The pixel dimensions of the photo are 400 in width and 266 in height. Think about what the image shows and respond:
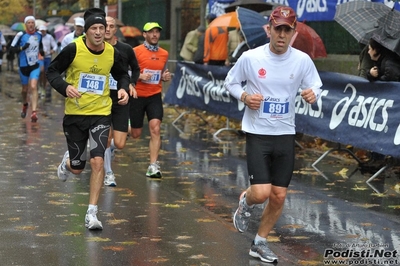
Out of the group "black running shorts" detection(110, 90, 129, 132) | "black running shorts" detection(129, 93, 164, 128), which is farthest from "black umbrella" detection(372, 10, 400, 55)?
"black running shorts" detection(110, 90, 129, 132)

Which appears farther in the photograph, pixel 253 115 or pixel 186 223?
pixel 186 223

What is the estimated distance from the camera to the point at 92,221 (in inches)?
334

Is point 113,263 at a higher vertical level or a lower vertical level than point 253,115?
lower

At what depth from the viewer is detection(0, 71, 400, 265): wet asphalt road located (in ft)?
25.2

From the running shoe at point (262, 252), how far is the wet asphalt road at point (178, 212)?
0.07 metres

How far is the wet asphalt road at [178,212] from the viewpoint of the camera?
7.69 m

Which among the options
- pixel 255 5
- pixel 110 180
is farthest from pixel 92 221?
pixel 255 5

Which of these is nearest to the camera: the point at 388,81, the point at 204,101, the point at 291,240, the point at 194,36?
the point at 291,240

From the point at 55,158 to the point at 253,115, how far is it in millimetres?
6481

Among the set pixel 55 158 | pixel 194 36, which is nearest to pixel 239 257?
pixel 55 158

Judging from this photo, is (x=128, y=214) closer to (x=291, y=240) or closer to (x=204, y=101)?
(x=291, y=240)

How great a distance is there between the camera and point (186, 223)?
8977mm

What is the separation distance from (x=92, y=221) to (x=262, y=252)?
1800 mm

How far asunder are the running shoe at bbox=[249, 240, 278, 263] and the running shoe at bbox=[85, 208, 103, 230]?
62.7 inches
